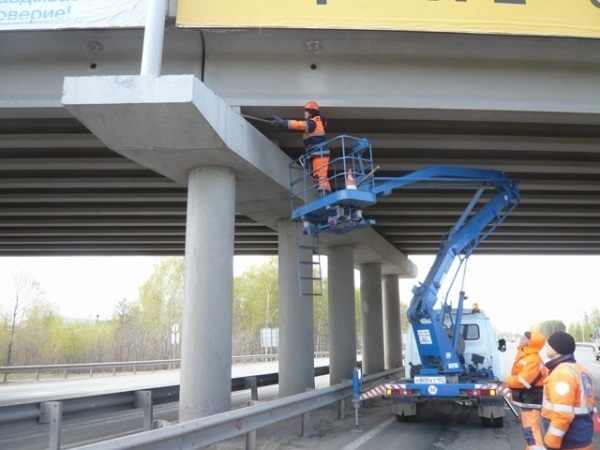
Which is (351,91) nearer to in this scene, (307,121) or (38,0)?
(307,121)

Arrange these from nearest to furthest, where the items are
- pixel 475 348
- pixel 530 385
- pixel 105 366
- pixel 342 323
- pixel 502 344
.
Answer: pixel 530 385 → pixel 502 344 → pixel 475 348 → pixel 342 323 → pixel 105 366

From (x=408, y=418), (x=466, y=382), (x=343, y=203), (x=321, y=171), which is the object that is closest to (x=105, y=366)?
(x=408, y=418)

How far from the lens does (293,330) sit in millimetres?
11664

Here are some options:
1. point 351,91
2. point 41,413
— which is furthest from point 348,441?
point 351,91

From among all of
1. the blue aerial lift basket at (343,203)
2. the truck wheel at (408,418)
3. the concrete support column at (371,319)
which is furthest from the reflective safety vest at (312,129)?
the concrete support column at (371,319)

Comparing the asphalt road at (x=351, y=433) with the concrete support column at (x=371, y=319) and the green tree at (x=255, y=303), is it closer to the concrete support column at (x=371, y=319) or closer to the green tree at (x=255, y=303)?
the concrete support column at (x=371, y=319)

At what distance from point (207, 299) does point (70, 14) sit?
5513 millimetres

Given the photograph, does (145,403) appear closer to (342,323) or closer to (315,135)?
(315,135)

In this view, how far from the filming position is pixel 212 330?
8.35 meters

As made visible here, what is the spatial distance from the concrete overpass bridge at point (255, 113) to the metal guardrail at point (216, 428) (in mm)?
1418

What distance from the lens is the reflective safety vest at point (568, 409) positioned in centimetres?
361

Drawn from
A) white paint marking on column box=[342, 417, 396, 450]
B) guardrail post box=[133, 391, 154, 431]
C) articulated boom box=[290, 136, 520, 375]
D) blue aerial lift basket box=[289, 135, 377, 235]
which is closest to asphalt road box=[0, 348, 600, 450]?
white paint marking on column box=[342, 417, 396, 450]

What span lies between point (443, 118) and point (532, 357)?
17.0ft

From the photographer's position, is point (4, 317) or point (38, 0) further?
point (4, 317)
